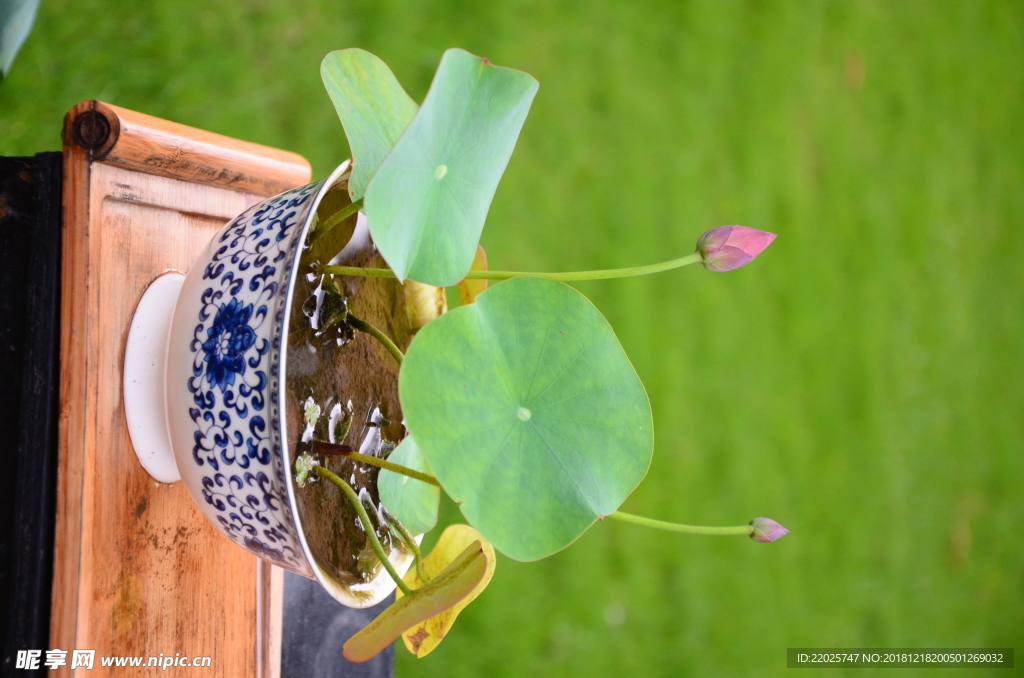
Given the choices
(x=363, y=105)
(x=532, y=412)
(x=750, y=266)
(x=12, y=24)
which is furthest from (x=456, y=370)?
(x=750, y=266)

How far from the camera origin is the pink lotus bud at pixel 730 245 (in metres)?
0.43

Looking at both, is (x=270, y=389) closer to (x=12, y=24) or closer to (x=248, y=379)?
(x=248, y=379)

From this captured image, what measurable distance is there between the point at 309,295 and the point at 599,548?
3.69 feet

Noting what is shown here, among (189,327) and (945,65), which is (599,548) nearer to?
(189,327)

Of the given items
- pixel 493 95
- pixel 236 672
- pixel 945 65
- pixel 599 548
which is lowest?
pixel 599 548

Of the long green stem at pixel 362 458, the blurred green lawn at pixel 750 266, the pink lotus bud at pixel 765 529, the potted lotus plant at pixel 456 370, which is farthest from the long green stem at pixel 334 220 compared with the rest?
the blurred green lawn at pixel 750 266

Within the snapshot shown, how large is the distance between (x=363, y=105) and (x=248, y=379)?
0.58 ft

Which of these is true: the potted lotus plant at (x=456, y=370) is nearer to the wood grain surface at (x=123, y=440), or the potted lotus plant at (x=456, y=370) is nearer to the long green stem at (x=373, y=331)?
the long green stem at (x=373, y=331)

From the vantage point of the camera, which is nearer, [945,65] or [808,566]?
[808,566]

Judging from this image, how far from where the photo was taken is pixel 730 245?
1.43ft

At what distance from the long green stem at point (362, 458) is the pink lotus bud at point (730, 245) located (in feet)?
0.68

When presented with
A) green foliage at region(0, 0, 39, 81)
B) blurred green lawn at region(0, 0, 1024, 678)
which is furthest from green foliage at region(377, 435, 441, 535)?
blurred green lawn at region(0, 0, 1024, 678)

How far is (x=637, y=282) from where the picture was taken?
154cm

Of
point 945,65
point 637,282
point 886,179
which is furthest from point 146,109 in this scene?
point 945,65
